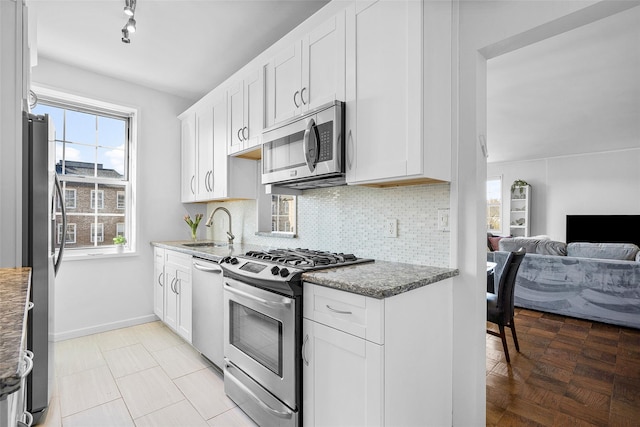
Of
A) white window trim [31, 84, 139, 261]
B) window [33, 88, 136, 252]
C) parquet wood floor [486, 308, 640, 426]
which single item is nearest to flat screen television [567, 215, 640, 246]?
parquet wood floor [486, 308, 640, 426]

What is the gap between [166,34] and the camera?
259cm

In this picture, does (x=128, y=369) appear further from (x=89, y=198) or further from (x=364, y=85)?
(x=364, y=85)

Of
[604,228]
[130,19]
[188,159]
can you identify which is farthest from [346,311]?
[604,228]

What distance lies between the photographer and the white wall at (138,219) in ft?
10.3

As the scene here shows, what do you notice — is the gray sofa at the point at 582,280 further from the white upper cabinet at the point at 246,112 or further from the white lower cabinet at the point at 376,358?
the white upper cabinet at the point at 246,112

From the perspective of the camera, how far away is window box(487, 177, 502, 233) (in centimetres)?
784

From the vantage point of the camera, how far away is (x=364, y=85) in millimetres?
1731

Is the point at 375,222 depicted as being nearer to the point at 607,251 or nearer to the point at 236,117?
the point at 236,117

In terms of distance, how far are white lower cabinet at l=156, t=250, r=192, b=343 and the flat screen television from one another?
744 centimetres

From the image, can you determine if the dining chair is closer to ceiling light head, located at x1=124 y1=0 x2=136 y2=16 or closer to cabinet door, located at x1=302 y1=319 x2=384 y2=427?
cabinet door, located at x1=302 y1=319 x2=384 y2=427

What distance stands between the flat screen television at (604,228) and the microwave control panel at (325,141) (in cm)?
701

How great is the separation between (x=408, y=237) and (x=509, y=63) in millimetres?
2101

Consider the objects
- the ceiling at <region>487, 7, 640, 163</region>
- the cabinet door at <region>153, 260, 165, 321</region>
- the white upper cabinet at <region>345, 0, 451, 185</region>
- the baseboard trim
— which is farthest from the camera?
the cabinet door at <region>153, 260, 165, 321</region>

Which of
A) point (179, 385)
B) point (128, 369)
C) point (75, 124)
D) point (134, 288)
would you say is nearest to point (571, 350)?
point (179, 385)
